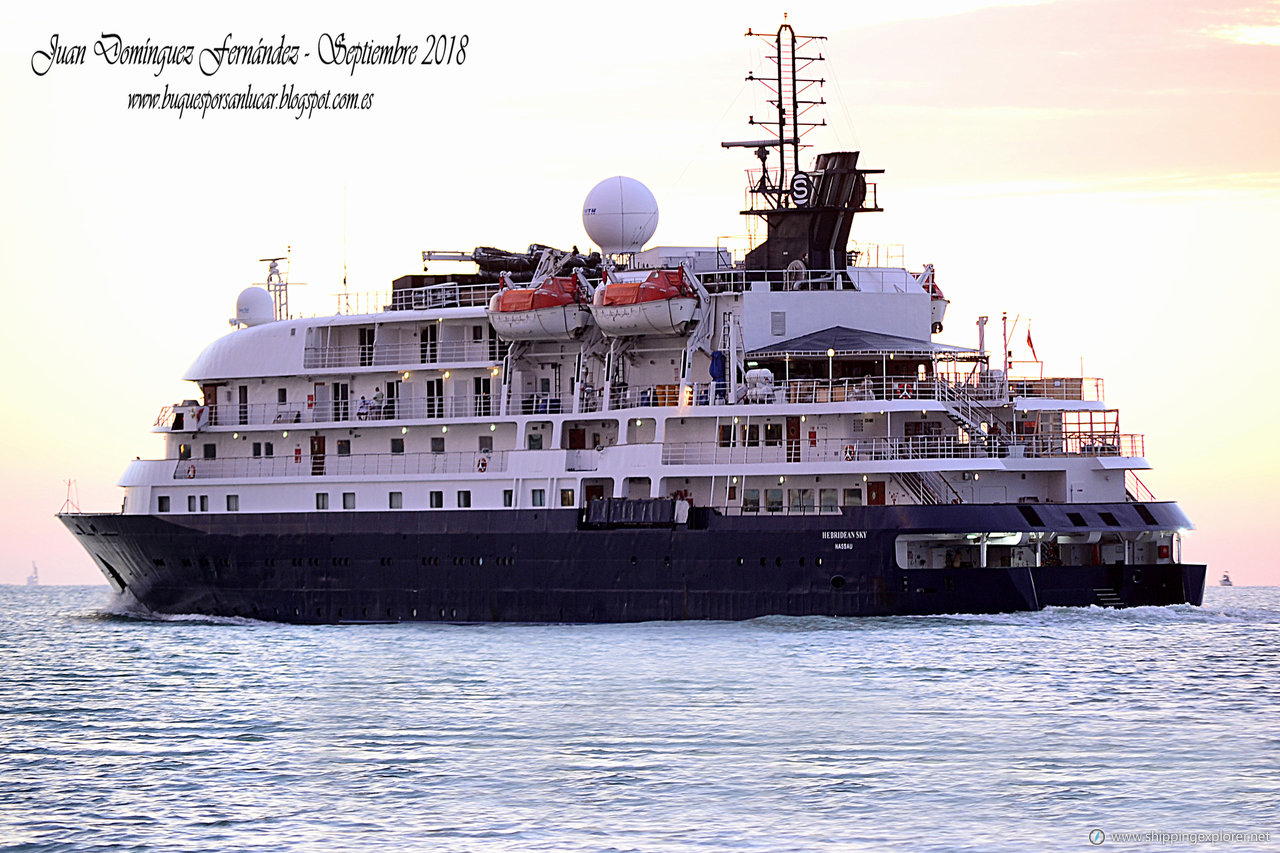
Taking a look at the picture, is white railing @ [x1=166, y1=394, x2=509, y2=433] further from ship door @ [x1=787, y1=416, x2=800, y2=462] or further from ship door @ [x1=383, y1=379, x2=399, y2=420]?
ship door @ [x1=787, y1=416, x2=800, y2=462]

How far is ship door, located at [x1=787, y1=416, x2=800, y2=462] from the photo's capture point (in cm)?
4728

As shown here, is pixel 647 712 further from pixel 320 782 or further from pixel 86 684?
pixel 86 684

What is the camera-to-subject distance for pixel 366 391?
5638cm

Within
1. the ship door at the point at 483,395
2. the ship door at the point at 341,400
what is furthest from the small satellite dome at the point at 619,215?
the ship door at the point at 341,400

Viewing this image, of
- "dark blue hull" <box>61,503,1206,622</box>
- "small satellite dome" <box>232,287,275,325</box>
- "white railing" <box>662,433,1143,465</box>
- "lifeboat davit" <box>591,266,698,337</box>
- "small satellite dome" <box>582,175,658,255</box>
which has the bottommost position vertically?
"dark blue hull" <box>61,503,1206,622</box>

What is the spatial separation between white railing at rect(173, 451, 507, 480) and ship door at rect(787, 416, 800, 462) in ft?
30.3

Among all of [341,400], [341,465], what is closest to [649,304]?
[341,465]

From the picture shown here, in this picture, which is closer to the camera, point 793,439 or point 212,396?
point 793,439

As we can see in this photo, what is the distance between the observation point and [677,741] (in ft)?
92.0

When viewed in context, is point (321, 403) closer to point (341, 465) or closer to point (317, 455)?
point (317, 455)

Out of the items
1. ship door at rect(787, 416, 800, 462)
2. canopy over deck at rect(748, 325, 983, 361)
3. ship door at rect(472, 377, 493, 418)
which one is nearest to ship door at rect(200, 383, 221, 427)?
ship door at rect(472, 377, 493, 418)

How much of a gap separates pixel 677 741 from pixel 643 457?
21353 mm

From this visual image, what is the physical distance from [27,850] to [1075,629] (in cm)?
2627

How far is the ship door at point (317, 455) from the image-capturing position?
56125 mm
